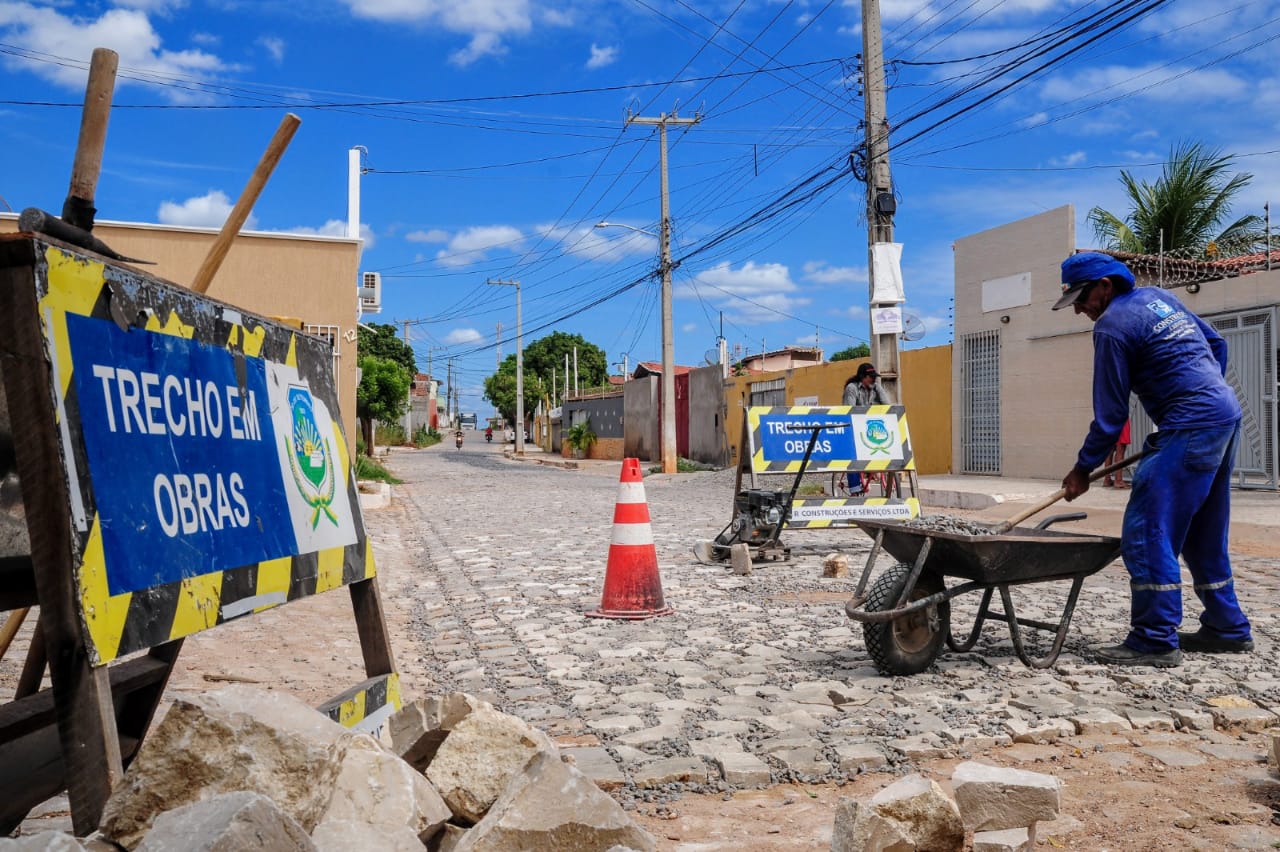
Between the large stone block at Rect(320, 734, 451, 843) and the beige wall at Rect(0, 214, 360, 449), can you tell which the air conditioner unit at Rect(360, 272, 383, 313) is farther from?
the large stone block at Rect(320, 734, 451, 843)

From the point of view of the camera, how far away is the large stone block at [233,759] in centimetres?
218

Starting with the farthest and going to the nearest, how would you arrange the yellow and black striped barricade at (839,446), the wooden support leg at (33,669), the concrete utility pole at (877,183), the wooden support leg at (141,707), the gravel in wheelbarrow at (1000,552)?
1. the concrete utility pole at (877,183)
2. the yellow and black striped barricade at (839,446)
3. the gravel in wheelbarrow at (1000,552)
4. the wooden support leg at (141,707)
5. the wooden support leg at (33,669)

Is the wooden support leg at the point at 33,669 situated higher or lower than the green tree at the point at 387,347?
lower

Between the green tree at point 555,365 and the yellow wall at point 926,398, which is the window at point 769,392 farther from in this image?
the green tree at point 555,365

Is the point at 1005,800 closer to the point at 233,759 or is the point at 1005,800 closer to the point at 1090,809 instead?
the point at 1090,809

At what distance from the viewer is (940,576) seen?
5.02 meters

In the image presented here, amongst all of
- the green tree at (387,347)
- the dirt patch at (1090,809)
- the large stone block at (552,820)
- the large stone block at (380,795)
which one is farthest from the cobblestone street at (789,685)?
the green tree at (387,347)

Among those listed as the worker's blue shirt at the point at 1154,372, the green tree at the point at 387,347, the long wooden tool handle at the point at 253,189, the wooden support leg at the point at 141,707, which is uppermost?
the green tree at the point at 387,347

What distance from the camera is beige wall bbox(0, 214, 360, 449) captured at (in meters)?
18.0

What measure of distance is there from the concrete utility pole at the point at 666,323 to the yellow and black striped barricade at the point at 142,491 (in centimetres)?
2319

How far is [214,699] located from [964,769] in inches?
76.0

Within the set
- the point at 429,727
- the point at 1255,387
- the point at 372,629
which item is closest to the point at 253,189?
the point at 372,629

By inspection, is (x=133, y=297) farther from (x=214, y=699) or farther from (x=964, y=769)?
(x=964, y=769)

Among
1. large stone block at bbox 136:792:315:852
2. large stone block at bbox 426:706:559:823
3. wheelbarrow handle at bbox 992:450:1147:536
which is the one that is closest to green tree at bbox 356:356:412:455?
wheelbarrow handle at bbox 992:450:1147:536
